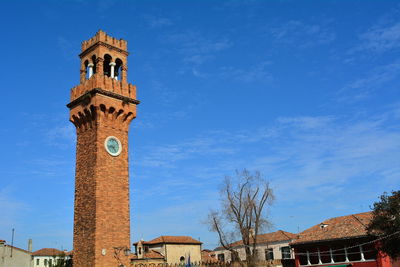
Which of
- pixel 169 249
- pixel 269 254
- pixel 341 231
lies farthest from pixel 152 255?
pixel 341 231

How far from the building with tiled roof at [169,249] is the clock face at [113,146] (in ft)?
80.1

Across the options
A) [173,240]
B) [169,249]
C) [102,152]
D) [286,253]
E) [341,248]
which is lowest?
[341,248]

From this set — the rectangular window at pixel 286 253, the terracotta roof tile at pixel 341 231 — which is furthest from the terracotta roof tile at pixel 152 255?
the terracotta roof tile at pixel 341 231

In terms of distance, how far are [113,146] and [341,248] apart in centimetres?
2022

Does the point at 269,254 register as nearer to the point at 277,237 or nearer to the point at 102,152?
the point at 277,237

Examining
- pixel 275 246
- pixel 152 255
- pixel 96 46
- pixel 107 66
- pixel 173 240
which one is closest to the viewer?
pixel 96 46

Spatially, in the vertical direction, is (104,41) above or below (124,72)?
above

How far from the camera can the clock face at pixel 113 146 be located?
99.8 ft

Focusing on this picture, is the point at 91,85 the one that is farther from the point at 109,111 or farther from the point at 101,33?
the point at 101,33

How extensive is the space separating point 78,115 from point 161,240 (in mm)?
29092

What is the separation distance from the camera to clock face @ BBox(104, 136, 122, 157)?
30422mm

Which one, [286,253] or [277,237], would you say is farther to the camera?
[277,237]

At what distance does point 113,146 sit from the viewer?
3091 centimetres

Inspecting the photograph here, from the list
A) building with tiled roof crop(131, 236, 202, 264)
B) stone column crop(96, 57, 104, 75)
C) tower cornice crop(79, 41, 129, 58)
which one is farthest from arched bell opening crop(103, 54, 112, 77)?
building with tiled roof crop(131, 236, 202, 264)
